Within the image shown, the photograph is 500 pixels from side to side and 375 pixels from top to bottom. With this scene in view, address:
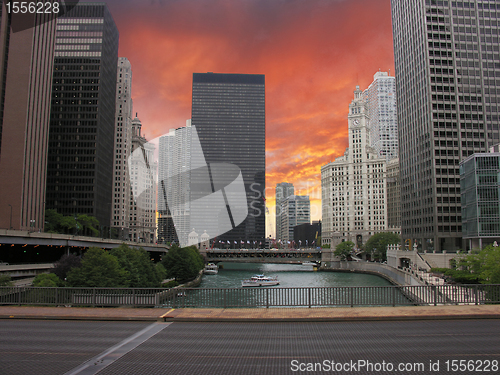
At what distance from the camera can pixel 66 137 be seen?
554 ft

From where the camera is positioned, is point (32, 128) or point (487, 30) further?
point (487, 30)

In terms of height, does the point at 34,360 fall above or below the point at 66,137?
below

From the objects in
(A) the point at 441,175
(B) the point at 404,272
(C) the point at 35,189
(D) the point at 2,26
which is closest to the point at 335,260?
(A) the point at 441,175

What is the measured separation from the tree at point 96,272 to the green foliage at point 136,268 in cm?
482

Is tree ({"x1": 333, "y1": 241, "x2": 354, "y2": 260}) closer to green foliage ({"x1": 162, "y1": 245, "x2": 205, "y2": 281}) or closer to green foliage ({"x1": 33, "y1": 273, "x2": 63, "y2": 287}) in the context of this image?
green foliage ({"x1": 162, "y1": 245, "x2": 205, "y2": 281})

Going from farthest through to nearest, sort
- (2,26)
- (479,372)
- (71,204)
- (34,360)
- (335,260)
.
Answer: (335,260) → (71,204) → (2,26) → (34,360) → (479,372)

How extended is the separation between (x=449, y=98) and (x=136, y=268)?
11003 centimetres

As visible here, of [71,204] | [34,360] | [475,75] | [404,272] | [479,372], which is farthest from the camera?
[71,204]

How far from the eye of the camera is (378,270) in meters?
138

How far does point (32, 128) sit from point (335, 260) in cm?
12922

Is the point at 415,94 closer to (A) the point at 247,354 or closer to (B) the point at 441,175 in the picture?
(B) the point at 441,175

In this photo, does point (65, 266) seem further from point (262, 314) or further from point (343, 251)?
point (343, 251)

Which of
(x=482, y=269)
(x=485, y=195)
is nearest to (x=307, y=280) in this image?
(x=485, y=195)

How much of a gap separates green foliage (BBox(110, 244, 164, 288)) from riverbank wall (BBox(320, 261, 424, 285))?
162 feet
